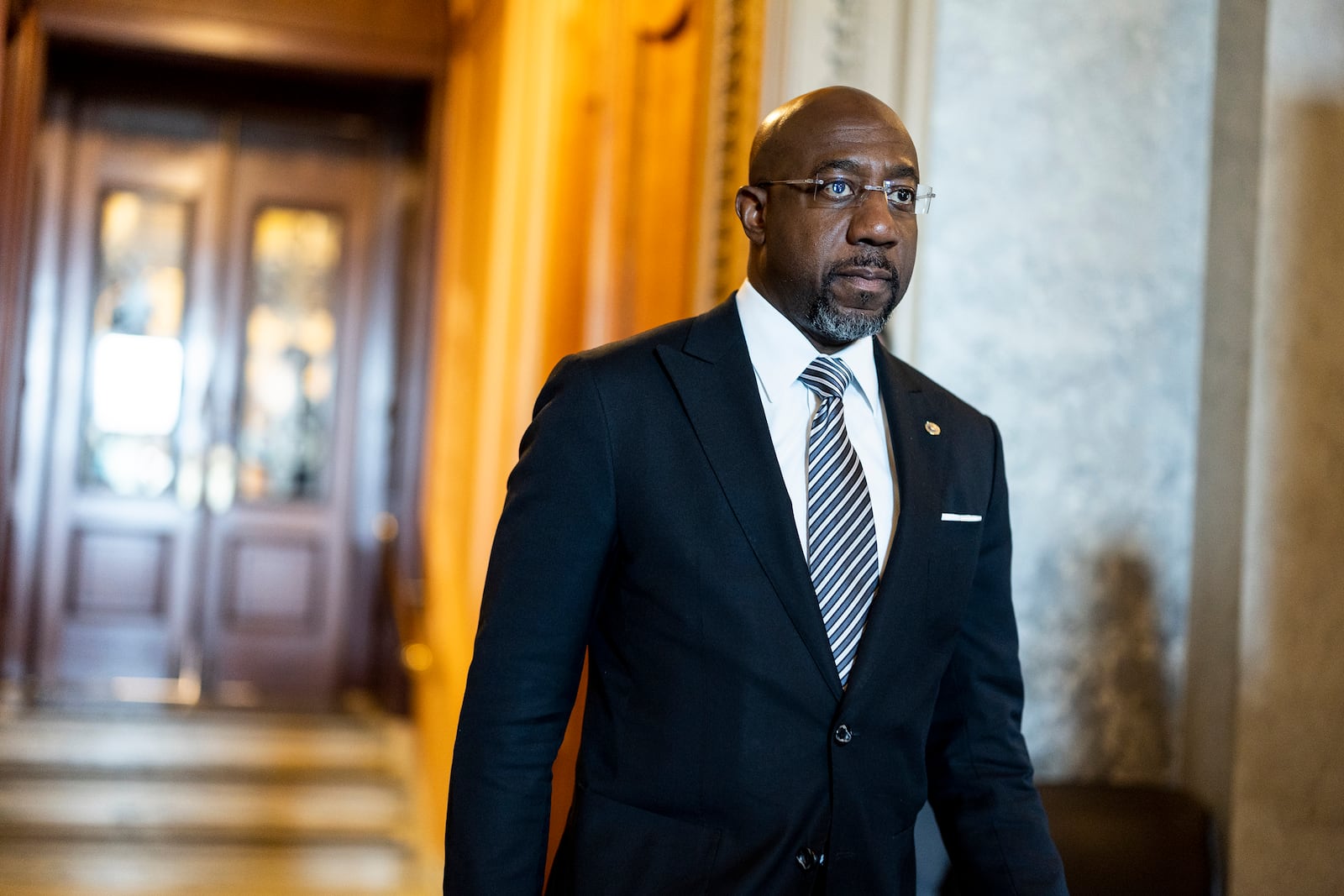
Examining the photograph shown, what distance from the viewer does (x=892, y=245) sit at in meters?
1.44

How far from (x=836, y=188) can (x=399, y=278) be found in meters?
5.43

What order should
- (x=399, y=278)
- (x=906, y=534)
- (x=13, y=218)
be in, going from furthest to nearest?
(x=399, y=278)
(x=13, y=218)
(x=906, y=534)

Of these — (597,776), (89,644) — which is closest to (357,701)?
(89,644)

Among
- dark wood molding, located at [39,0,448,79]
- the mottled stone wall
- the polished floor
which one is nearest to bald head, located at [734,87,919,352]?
the mottled stone wall

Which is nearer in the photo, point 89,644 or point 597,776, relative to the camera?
point 597,776

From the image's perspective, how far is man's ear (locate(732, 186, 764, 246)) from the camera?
152 centimetres

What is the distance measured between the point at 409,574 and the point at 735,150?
154 inches

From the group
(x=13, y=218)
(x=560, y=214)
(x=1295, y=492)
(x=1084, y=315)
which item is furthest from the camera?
(x=560, y=214)

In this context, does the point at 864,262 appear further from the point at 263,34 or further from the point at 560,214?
the point at 263,34

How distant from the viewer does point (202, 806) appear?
511 centimetres

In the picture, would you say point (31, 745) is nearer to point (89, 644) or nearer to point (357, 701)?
point (89, 644)

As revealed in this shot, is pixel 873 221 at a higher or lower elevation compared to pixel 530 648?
higher

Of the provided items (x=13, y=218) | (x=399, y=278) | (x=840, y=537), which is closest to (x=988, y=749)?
(x=840, y=537)

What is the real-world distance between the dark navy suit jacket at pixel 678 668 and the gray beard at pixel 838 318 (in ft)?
0.34
